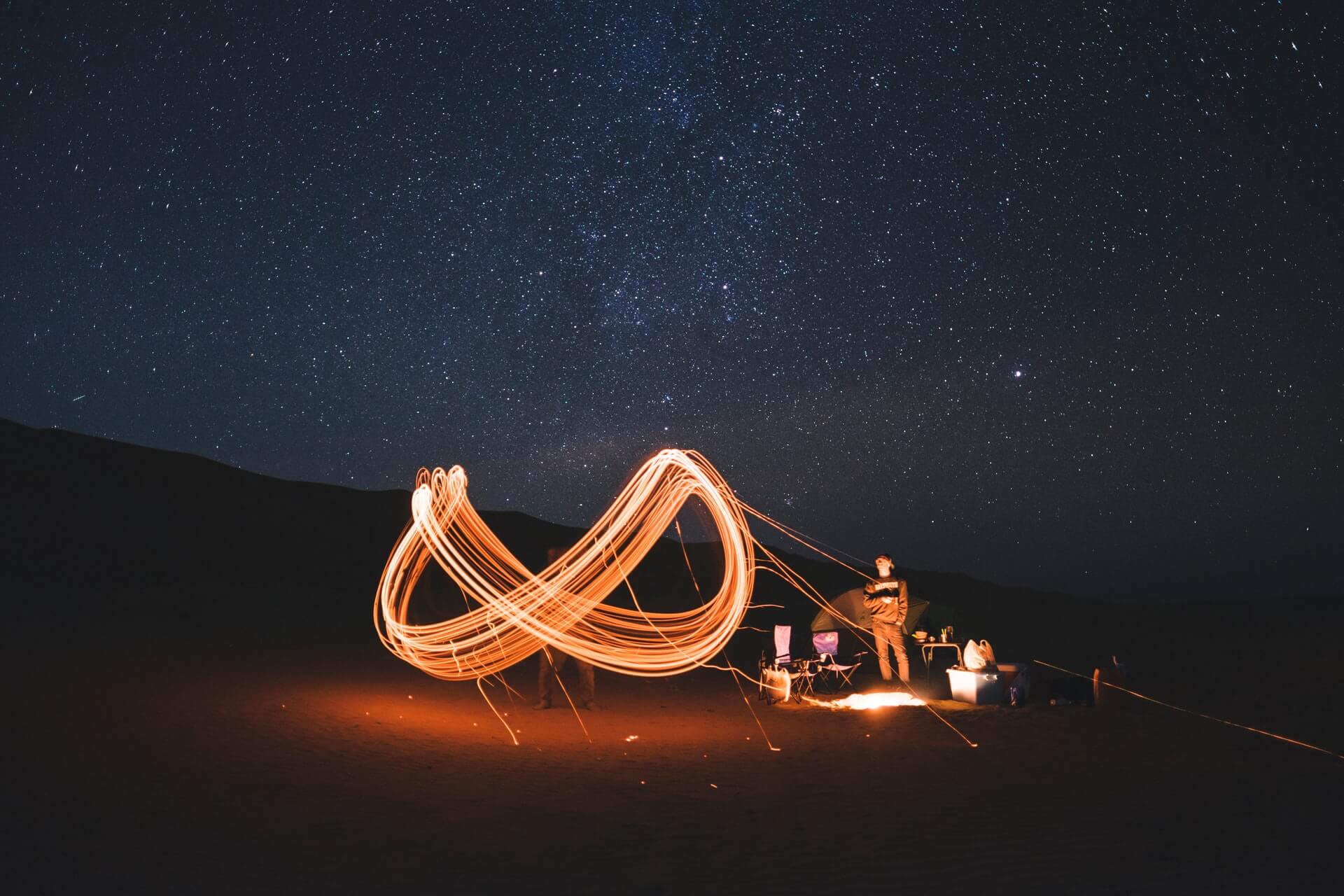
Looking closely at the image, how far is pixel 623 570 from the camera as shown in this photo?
10.1 m

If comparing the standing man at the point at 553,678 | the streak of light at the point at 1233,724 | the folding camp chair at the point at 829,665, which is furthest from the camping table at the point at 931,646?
the standing man at the point at 553,678

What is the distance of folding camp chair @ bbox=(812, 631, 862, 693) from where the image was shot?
43.2ft

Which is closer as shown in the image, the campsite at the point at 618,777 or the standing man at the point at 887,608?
the campsite at the point at 618,777

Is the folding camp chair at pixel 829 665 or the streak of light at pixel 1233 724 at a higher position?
the folding camp chair at pixel 829 665

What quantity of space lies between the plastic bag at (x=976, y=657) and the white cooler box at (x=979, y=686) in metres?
0.07

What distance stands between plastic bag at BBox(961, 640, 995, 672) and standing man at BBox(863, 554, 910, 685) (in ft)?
2.58

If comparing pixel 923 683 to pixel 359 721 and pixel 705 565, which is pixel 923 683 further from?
pixel 705 565

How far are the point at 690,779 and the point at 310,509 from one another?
4270cm

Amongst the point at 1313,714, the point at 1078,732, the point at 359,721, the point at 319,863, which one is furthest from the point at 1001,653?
the point at 319,863

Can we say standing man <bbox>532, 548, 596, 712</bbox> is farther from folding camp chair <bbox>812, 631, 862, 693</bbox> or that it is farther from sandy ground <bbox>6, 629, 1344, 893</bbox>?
folding camp chair <bbox>812, 631, 862, 693</bbox>

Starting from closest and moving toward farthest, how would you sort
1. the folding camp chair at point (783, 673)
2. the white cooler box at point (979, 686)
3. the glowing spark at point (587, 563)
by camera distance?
the glowing spark at point (587, 563)
the white cooler box at point (979, 686)
the folding camp chair at point (783, 673)

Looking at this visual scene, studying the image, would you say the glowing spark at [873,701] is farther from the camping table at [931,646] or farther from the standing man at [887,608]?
the camping table at [931,646]

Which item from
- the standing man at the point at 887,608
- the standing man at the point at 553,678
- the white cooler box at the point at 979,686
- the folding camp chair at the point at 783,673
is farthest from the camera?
the folding camp chair at the point at 783,673

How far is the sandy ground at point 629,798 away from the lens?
5555 mm
